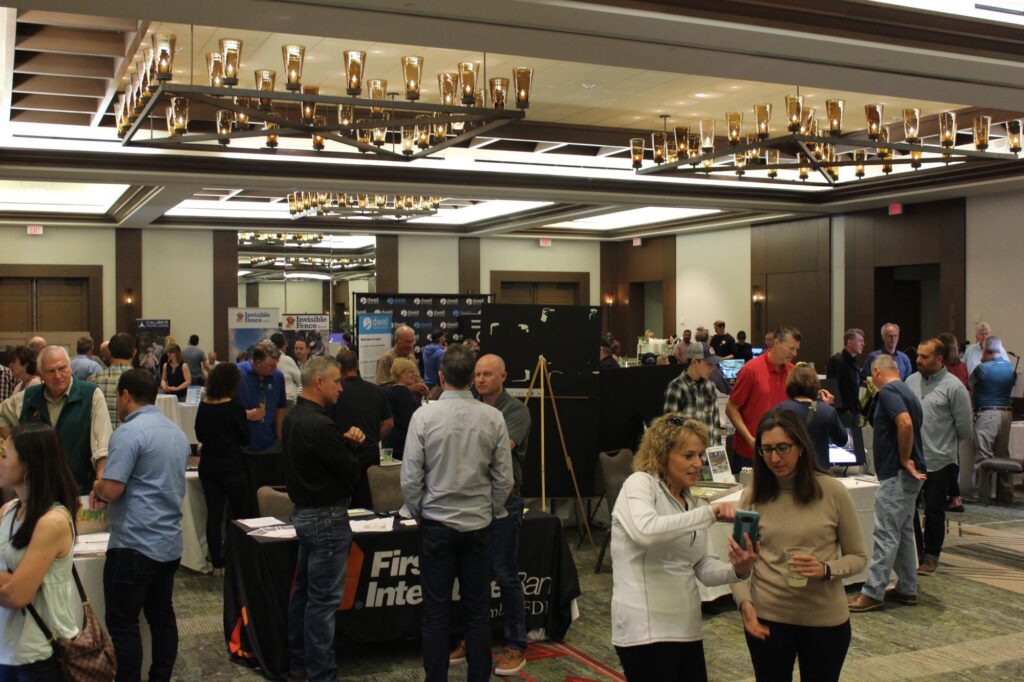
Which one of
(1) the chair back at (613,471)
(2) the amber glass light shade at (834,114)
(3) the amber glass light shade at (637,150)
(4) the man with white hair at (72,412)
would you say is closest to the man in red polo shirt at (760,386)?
(1) the chair back at (613,471)

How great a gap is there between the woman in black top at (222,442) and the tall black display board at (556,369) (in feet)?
5.66

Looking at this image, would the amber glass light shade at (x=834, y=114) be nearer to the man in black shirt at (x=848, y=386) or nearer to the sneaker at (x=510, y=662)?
the man in black shirt at (x=848, y=386)

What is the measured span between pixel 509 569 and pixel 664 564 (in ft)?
6.00

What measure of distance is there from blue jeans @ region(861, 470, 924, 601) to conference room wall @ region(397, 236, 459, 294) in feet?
48.3

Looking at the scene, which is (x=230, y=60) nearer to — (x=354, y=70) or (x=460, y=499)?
(x=354, y=70)

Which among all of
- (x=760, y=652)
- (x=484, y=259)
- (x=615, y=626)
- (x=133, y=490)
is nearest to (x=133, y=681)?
(x=133, y=490)

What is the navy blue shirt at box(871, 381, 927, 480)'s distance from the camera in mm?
5578

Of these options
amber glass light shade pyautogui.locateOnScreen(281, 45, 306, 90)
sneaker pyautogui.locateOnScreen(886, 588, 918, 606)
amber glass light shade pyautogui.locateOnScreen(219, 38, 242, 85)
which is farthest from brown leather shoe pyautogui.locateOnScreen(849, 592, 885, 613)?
amber glass light shade pyautogui.locateOnScreen(219, 38, 242, 85)

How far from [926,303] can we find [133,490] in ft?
48.4

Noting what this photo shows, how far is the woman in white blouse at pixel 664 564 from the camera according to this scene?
2.82 meters

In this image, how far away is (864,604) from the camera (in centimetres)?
571

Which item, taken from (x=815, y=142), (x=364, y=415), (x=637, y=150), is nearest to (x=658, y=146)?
(x=637, y=150)

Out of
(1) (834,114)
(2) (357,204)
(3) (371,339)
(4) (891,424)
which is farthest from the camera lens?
(3) (371,339)

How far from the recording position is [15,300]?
17344mm
